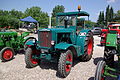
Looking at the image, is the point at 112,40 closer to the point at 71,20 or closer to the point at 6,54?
the point at 71,20

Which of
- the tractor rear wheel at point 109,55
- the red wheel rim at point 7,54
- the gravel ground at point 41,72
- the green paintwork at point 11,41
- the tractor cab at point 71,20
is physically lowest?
the gravel ground at point 41,72

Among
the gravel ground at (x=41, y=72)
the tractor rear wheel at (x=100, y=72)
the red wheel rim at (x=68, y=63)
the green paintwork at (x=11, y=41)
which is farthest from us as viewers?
the green paintwork at (x=11, y=41)

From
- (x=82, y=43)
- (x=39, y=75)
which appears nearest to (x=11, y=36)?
(x=39, y=75)

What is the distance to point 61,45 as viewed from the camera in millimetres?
4262

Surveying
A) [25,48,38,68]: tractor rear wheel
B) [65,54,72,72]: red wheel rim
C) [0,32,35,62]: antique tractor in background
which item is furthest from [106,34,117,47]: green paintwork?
[0,32,35,62]: antique tractor in background

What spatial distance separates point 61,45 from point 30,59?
1577mm

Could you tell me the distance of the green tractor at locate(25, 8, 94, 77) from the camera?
4.23 metres

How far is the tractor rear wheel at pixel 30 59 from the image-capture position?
484 cm

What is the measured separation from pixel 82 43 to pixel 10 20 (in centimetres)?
3264

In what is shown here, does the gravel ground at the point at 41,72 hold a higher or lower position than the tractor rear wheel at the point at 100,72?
lower

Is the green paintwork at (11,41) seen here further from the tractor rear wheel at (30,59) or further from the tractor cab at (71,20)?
the tractor cab at (71,20)

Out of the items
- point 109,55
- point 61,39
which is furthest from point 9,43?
point 109,55

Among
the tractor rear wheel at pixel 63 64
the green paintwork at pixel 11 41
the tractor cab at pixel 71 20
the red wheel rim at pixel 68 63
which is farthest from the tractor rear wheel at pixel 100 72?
the green paintwork at pixel 11 41

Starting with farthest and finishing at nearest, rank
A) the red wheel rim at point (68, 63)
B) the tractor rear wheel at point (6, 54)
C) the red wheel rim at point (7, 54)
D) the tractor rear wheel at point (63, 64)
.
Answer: the red wheel rim at point (7, 54) → the tractor rear wheel at point (6, 54) → the red wheel rim at point (68, 63) → the tractor rear wheel at point (63, 64)
